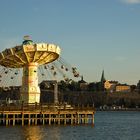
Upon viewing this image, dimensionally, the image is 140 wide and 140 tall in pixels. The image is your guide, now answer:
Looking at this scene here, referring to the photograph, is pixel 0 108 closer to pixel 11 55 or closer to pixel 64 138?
pixel 11 55

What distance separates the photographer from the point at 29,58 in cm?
8531

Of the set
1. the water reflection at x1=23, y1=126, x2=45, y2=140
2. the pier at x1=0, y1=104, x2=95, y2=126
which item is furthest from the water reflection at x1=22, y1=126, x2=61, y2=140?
the pier at x1=0, y1=104, x2=95, y2=126

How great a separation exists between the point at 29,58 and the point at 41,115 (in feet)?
34.1

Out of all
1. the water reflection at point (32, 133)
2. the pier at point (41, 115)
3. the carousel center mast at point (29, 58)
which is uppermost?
the carousel center mast at point (29, 58)

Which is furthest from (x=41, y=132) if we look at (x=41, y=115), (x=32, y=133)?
(x=41, y=115)

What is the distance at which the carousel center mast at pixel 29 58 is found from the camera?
83.7 metres

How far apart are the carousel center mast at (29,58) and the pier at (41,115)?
4.03 m

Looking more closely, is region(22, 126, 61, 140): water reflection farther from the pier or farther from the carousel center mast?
the carousel center mast

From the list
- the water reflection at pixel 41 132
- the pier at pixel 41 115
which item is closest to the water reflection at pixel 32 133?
the water reflection at pixel 41 132

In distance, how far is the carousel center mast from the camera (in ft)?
275

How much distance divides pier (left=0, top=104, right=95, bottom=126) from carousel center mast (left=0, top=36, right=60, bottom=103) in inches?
159

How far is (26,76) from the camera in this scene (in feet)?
282

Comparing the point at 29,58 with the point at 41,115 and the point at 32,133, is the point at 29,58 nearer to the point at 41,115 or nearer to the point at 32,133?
the point at 41,115

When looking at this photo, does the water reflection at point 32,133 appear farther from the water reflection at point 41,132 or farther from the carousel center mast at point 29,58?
the carousel center mast at point 29,58
